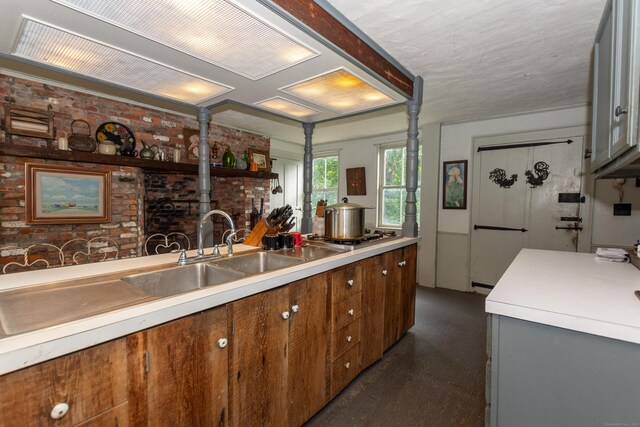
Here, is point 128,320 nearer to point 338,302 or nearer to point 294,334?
point 294,334

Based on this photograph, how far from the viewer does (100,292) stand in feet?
3.54

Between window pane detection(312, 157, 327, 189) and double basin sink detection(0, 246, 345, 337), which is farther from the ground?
window pane detection(312, 157, 327, 189)

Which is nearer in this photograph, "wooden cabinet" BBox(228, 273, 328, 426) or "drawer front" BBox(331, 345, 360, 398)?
"wooden cabinet" BBox(228, 273, 328, 426)

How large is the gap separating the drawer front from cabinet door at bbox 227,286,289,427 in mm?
432

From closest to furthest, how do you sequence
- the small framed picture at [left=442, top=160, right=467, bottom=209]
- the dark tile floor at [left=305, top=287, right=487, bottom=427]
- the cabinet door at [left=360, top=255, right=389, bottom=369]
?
the dark tile floor at [left=305, top=287, right=487, bottom=427] → the cabinet door at [left=360, top=255, right=389, bottom=369] → the small framed picture at [left=442, top=160, right=467, bottom=209]

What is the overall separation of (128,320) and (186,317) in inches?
7.6

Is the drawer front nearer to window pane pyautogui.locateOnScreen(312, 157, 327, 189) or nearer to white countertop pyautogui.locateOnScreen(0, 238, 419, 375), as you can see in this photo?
white countertop pyautogui.locateOnScreen(0, 238, 419, 375)

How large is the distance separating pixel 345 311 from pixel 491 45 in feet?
7.14

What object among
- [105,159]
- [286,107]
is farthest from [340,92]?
[105,159]

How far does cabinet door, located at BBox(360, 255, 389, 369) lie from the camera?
6.65ft

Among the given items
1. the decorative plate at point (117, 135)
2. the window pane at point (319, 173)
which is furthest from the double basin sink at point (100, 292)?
the window pane at point (319, 173)

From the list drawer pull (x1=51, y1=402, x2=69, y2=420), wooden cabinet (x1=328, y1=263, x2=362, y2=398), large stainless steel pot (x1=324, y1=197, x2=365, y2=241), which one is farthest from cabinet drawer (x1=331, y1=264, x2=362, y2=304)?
drawer pull (x1=51, y1=402, x2=69, y2=420)

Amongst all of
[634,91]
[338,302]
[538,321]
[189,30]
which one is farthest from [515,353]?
[189,30]

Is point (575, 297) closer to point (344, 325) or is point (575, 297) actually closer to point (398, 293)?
point (344, 325)
